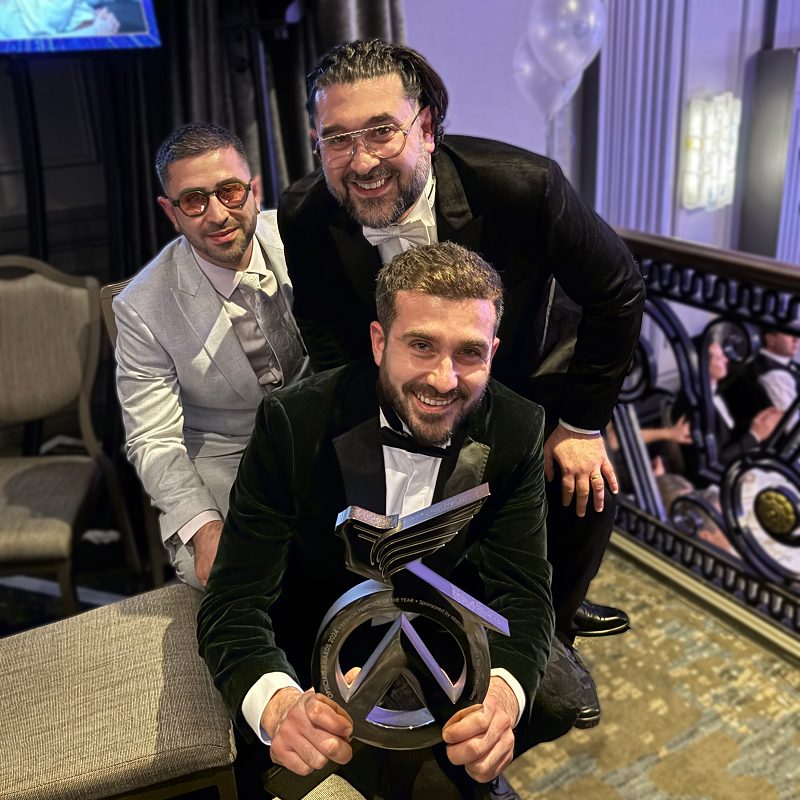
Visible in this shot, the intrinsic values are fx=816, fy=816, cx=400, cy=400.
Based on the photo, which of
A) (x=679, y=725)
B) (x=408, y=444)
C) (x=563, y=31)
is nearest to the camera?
(x=408, y=444)

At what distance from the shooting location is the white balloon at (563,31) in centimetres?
368

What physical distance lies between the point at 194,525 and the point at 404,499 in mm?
608

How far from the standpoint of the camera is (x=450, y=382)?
3.67 feet

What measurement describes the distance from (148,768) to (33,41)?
2320 millimetres

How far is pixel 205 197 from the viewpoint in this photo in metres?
1.48

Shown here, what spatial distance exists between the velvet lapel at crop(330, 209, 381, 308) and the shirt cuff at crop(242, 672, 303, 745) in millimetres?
675

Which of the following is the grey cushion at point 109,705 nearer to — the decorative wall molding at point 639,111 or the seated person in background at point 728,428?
the seated person in background at point 728,428

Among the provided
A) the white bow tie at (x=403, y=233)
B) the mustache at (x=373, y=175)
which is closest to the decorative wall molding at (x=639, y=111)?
the white bow tie at (x=403, y=233)

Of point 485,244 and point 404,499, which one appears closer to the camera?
point 404,499

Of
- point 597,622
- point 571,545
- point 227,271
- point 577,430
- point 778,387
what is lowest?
point 778,387

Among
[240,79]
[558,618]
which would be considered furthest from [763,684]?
[240,79]

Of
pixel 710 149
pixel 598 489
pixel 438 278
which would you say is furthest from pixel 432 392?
pixel 710 149

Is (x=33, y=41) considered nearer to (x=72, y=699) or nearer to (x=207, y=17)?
(x=207, y=17)

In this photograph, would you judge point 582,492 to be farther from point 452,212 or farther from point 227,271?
point 227,271
